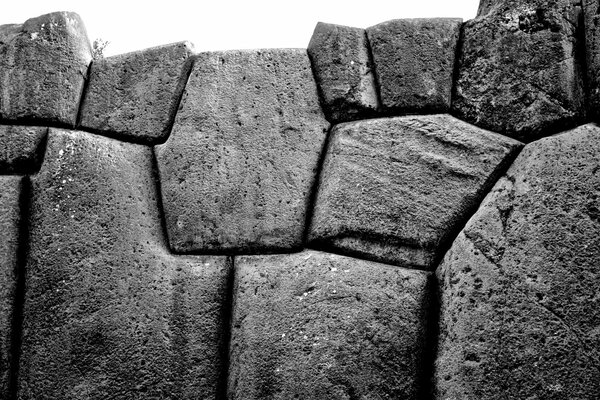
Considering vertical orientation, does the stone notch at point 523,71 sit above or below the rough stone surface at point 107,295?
above

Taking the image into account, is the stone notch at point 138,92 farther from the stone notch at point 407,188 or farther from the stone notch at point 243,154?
the stone notch at point 407,188

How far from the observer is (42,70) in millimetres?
2551

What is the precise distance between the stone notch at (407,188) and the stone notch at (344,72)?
151mm

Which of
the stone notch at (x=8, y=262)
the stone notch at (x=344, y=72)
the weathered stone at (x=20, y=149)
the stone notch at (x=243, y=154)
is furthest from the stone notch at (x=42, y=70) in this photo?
the stone notch at (x=344, y=72)

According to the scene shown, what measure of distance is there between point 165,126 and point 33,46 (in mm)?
632

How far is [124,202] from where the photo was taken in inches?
95.3

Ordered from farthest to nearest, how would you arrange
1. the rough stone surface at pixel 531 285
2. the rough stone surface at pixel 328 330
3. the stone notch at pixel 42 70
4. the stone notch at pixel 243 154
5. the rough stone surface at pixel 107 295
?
the stone notch at pixel 42 70 → the stone notch at pixel 243 154 → the rough stone surface at pixel 107 295 → the rough stone surface at pixel 328 330 → the rough stone surface at pixel 531 285

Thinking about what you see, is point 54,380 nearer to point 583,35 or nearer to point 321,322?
point 321,322

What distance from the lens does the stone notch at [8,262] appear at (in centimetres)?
230

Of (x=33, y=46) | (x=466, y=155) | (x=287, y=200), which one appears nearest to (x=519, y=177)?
(x=466, y=155)

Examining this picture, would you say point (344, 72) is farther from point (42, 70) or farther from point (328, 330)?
point (42, 70)

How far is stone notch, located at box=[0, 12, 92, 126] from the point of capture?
99.1 inches

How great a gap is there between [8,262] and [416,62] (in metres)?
1.72

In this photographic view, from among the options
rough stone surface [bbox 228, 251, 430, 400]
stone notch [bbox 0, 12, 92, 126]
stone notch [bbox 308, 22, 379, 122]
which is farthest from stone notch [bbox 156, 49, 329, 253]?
stone notch [bbox 0, 12, 92, 126]
